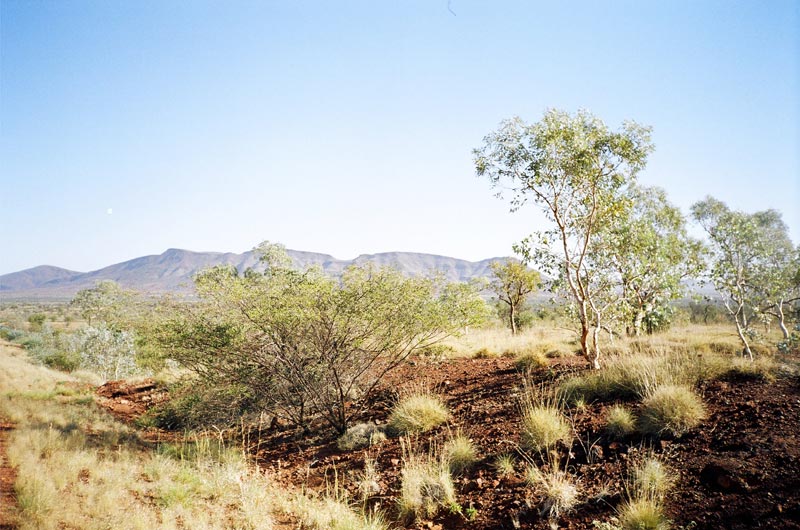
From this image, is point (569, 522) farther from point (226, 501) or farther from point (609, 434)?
point (226, 501)

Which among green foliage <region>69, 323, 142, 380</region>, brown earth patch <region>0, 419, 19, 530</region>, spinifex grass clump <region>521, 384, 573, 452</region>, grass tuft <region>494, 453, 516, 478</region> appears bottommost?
green foliage <region>69, 323, 142, 380</region>

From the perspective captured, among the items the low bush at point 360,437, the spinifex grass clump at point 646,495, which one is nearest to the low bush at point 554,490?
the spinifex grass clump at point 646,495

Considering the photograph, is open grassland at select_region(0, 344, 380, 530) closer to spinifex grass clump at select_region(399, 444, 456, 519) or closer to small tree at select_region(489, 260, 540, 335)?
spinifex grass clump at select_region(399, 444, 456, 519)

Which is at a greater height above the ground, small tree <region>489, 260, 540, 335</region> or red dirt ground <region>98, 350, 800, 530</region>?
small tree <region>489, 260, 540, 335</region>

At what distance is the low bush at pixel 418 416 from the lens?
23.3 ft

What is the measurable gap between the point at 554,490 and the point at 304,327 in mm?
4837

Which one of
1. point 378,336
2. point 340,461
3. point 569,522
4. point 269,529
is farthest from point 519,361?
point 269,529

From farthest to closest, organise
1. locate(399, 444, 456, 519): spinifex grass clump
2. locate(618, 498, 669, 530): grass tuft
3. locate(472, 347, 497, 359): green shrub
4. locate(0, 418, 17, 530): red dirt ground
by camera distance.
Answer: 1. locate(472, 347, 497, 359): green shrub
2. locate(399, 444, 456, 519): spinifex grass clump
3. locate(0, 418, 17, 530): red dirt ground
4. locate(618, 498, 669, 530): grass tuft

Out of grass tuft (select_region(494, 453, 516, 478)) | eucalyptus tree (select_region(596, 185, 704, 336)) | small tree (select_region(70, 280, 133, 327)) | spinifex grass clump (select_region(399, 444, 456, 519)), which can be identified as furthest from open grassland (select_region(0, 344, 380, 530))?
small tree (select_region(70, 280, 133, 327))

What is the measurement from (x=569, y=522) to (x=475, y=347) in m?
9.87

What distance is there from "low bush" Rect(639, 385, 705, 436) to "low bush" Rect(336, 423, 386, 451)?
4.14 meters

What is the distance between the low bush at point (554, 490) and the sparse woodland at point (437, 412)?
3cm

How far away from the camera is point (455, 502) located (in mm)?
4812

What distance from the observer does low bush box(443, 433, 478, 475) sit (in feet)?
18.2
